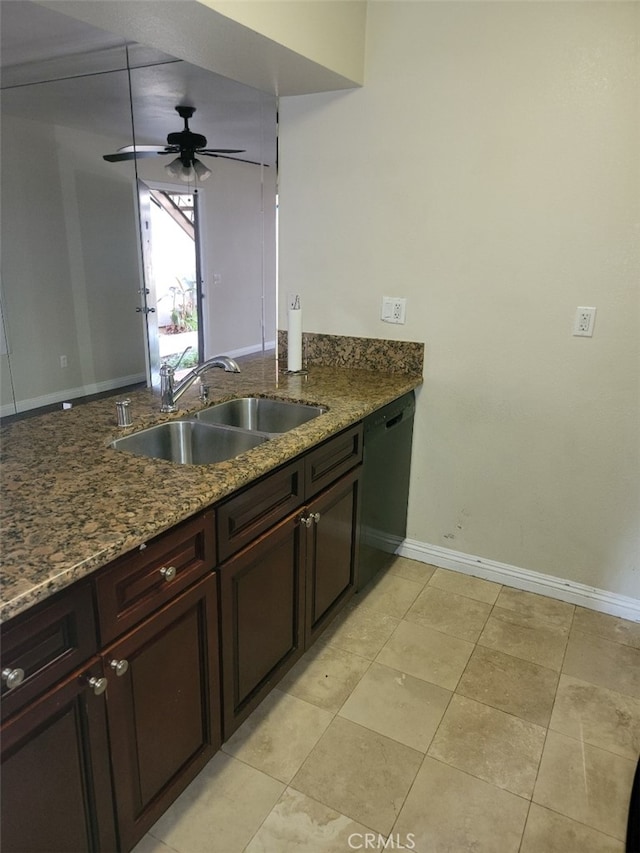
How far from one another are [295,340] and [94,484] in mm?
1387

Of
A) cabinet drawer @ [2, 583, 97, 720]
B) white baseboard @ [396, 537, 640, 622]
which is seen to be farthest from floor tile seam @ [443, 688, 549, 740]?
cabinet drawer @ [2, 583, 97, 720]

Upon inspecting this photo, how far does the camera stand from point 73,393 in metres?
2.19

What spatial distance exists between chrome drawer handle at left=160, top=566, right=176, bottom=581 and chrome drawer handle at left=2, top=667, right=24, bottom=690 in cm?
35

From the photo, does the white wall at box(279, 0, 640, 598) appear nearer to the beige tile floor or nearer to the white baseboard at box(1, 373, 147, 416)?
the beige tile floor

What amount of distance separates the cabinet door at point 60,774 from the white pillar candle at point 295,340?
1.71m

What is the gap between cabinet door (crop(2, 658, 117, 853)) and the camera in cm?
98

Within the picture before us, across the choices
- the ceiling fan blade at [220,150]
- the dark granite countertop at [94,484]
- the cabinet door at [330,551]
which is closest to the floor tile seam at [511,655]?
the cabinet door at [330,551]

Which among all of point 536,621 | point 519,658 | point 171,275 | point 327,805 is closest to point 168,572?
point 327,805

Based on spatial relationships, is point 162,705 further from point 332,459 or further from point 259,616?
point 332,459

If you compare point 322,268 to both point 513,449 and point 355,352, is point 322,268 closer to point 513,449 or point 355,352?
point 355,352

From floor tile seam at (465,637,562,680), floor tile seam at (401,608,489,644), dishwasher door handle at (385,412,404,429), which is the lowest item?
floor tile seam at (465,637,562,680)

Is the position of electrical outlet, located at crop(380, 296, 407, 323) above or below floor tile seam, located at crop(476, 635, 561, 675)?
above

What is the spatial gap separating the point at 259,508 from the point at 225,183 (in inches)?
68.8

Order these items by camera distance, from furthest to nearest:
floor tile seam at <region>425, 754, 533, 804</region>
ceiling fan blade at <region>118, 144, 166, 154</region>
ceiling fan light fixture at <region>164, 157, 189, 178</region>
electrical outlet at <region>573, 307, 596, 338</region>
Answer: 1. ceiling fan light fixture at <region>164, 157, 189, 178</region>
2. ceiling fan blade at <region>118, 144, 166, 154</region>
3. electrical outlet at <region>573, 307, 596, 338</region>
4. floor tile seam at <region>425, 754, 533, 804</region>
